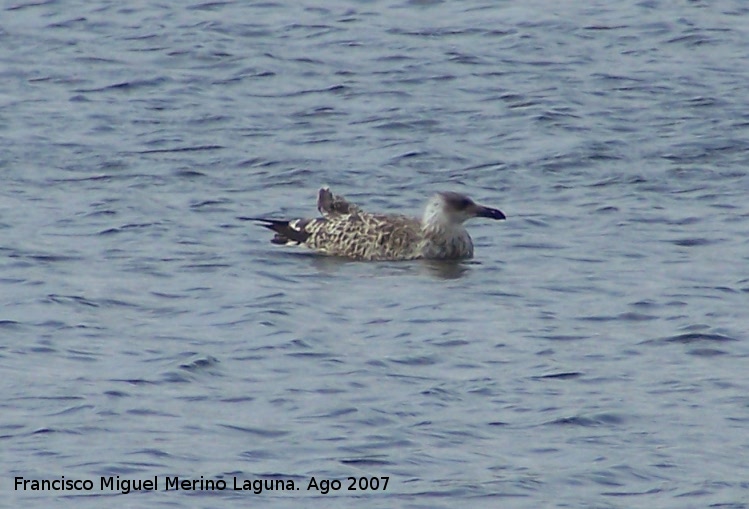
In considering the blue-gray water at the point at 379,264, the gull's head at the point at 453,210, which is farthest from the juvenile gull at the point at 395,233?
the blue-gray water at the point at 379,264

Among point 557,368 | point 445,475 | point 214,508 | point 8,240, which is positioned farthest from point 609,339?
point 8,240

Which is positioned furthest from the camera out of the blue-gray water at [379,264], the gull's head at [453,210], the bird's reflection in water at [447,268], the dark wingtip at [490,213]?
the gull's head at [453,210]

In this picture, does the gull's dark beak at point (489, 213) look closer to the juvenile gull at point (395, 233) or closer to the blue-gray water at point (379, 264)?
the juvenile gull at point (395, 233)

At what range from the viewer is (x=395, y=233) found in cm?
1480

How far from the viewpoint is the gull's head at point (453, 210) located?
578 inches

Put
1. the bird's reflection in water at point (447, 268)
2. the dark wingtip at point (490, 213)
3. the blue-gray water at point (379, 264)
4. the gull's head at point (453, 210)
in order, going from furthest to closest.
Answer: the gull's head at point (453, 210) → the dark wingtip at point (490, 213) → the bird's reflection in water at point (447, 268) → the blue-gray water at point (379, 264)

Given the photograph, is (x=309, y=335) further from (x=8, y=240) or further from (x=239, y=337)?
(x=8, y=240)

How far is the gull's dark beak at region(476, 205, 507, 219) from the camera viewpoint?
14.6m

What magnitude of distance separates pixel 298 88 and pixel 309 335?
26.2ft

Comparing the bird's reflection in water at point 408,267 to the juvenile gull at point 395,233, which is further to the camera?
the juvenile gull at point 395,233

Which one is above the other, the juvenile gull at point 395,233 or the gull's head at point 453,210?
the gull's head at point 453,210

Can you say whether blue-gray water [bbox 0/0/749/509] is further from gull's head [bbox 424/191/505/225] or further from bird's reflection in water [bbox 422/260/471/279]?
gull's head [bbox 424/191/505/225]

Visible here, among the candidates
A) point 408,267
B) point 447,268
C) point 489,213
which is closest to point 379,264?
point 408,267

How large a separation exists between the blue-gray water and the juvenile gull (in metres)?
0.15
